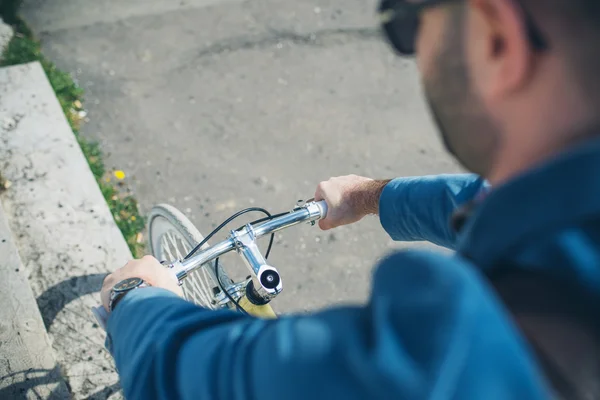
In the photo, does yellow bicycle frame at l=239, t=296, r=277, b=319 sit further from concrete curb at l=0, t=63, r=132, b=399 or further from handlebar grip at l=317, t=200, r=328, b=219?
concrete curb at l=0, t=63, r=132, b=399

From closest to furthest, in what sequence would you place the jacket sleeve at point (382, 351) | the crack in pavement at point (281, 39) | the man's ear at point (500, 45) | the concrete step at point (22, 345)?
1. the jacket sleeve at point (382, 351)
2. the man's ear at point (500, 45)
3. the concrete step at point (22, 345)
4. the crack in pavement at point (281, 39)

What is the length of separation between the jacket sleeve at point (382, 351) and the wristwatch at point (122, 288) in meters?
0.35

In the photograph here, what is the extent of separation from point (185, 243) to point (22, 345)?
2.56ft

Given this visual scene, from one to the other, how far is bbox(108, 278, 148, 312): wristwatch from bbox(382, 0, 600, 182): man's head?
2.56 ft

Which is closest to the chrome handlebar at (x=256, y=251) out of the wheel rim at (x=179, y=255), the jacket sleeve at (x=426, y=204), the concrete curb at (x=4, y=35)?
the jacket sleeve at (x=426, y=204)

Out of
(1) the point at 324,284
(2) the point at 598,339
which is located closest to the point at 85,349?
(1) the point at 324,284

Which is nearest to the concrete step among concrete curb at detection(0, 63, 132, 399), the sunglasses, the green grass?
concrete curb at detection(0, 63, 132, 399)

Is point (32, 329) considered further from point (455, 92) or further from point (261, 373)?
point (455, 92)

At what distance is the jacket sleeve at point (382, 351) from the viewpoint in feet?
2.21

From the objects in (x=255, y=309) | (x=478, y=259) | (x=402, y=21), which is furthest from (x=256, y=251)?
(x=478, y=259)

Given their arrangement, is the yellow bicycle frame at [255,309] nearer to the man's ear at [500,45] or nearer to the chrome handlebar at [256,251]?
the chrome handlebar at [256,251]

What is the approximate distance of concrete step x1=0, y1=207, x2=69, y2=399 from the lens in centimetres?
220

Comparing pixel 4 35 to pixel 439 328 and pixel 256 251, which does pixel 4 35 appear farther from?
pixel 439 328

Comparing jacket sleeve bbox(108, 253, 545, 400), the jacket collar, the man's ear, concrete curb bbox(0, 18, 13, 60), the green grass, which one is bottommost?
jacket sleeve bbox(108, 253, 545, 400)
